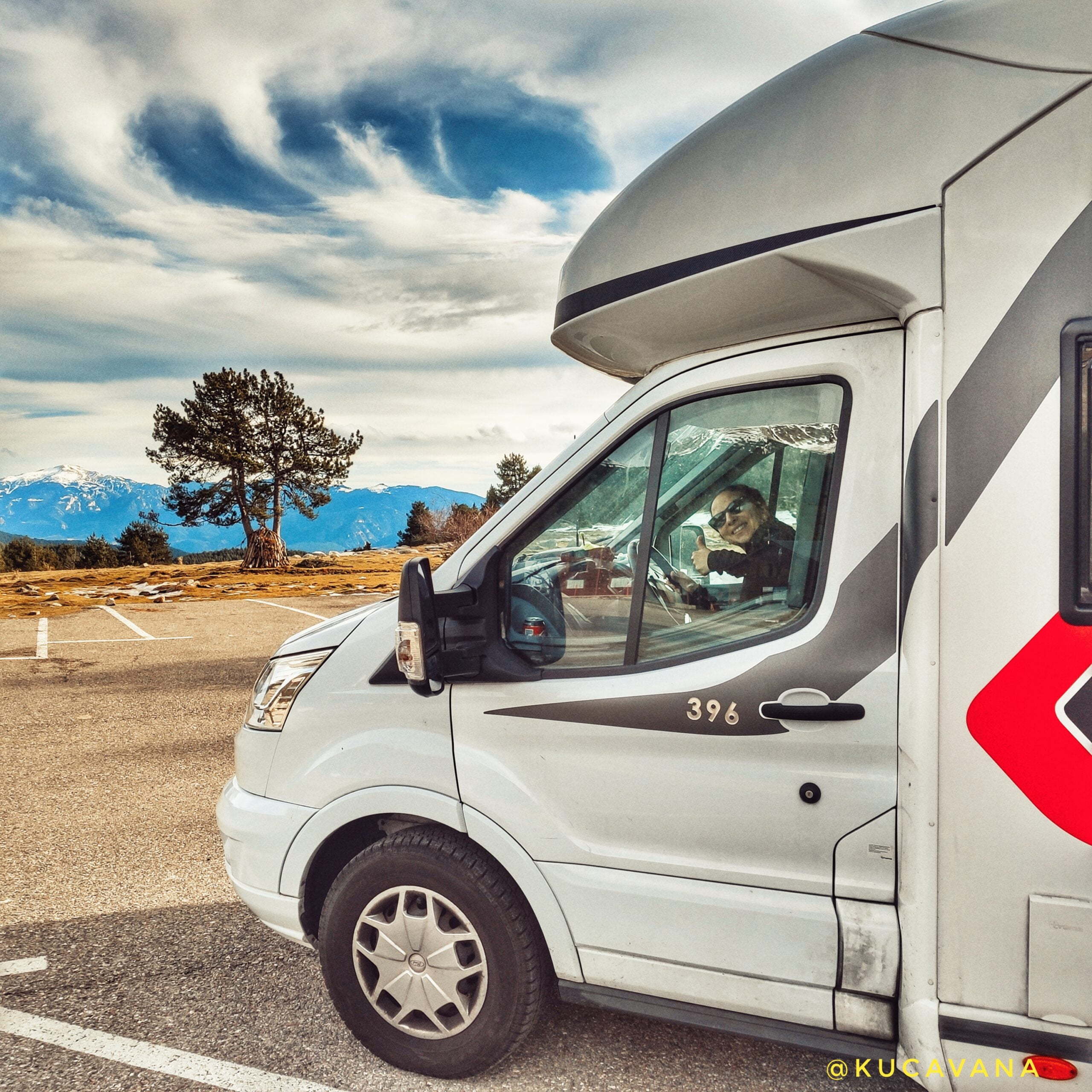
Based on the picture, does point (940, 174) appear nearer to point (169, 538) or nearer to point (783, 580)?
point (783, 580)

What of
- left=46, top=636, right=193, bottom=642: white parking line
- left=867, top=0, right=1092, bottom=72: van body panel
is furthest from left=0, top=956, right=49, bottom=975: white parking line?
left=46, top=636, right=193, bottom=642: white parking line

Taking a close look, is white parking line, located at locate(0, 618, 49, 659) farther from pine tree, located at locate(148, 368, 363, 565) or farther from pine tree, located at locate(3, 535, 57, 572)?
pine tree, located at locate(3, 535, 57, 572)

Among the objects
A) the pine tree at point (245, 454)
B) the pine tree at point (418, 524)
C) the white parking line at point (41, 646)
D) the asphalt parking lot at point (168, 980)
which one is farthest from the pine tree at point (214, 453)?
the asphalt parking lot at point (168, 980)

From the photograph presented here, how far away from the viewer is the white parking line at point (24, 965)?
3.15 m

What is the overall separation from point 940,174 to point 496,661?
1596 millimetres

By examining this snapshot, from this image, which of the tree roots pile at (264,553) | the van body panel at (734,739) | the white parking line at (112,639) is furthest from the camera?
the tree roots pile at (264,553)

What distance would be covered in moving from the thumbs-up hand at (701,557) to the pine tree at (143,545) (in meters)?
50.9

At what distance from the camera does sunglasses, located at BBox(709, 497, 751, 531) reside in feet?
7.34

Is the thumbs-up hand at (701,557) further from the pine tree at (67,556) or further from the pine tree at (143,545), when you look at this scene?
the pine tree at (67,556)

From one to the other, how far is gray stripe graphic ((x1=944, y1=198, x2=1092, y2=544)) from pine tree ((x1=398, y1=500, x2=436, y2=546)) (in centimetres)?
4591

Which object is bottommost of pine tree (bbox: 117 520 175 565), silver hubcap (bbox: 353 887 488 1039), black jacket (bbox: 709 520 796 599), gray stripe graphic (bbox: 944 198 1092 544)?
pine tree (bbox: 117 520 175 565)

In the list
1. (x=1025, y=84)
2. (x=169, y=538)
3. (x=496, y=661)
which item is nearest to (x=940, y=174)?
(x=1025, y=84)

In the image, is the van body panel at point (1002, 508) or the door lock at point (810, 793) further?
the door lock at point (810, 793)

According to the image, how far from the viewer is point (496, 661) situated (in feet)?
7.64
